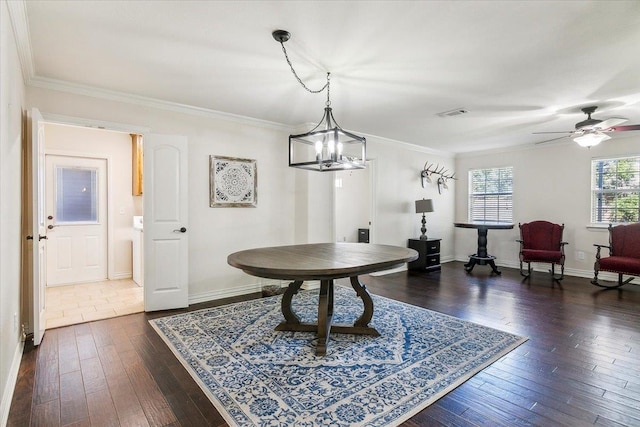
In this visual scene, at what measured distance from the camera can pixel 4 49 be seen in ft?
5.99

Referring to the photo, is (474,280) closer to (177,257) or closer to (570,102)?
(570,102)

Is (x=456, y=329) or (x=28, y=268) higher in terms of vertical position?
(x=28, y=268)

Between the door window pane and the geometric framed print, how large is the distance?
2.56 m

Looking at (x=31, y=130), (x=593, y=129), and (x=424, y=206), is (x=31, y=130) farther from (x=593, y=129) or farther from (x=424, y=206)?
(x=593, y=129)

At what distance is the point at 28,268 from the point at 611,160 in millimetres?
7920

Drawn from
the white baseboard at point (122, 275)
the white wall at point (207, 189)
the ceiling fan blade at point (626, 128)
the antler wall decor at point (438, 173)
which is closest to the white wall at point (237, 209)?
the white wall at point (207, 189)

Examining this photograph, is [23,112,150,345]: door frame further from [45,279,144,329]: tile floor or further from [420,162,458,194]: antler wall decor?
[420,162,458,194]: antler wall decor

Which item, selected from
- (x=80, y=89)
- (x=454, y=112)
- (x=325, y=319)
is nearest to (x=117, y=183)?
(x=80, y=89)

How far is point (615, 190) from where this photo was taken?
5.24 metres

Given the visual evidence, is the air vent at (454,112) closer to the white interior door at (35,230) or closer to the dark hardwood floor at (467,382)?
the dark hardwood floor at (467,382)

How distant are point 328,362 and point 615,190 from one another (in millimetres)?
5649

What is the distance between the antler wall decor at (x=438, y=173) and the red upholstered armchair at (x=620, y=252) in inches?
112

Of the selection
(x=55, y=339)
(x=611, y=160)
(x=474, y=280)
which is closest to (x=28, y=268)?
(x=55, y=339)

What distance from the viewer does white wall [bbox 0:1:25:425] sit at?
181cm
